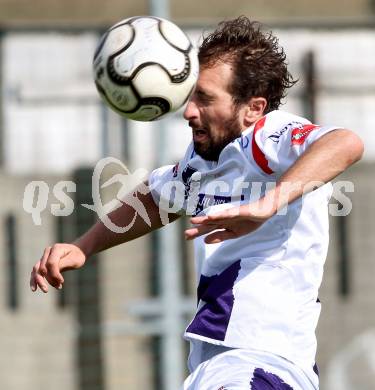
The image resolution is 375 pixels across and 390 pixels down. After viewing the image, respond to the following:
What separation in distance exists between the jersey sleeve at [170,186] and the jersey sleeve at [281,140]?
17.0 inches

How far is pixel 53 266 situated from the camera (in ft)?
15.0

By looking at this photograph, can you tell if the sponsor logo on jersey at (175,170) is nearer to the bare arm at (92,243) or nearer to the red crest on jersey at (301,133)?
the bare arm at (92,243)

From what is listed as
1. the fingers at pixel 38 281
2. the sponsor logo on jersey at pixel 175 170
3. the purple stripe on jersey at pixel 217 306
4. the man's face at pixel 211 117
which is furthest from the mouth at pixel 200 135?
the fingers at pixel 38 281

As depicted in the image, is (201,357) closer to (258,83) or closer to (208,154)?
(208,154)

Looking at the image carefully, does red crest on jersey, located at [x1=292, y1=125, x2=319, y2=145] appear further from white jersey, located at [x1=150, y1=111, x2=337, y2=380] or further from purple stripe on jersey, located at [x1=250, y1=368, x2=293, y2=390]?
purple stripe on jersey, located at [x1=250, y1=368, x2=293, y2=390]

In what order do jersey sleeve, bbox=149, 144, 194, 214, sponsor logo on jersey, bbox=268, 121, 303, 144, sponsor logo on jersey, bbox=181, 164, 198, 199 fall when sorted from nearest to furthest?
sponsor logo on jersey, bbox=268, 121, 303, 144 → sponsor logo on jersey, bbox=181, 164, 198, 199 → jersey sleeve, bbox=149, 144, 194, 214

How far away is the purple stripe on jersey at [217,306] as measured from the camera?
448cm

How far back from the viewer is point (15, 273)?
28.0ft

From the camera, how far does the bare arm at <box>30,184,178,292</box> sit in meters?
4.59

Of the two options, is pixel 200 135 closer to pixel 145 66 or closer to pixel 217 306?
pixel 145 66

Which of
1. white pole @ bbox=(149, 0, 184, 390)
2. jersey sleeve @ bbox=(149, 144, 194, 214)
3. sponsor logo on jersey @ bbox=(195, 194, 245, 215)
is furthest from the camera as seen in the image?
white pole @ bbox=(149, 0, 184, 390)

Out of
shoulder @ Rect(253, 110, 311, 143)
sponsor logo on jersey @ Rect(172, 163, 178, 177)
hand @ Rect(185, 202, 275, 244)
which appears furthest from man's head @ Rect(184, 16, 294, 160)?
hand @ Rect(185, 202, 275, 244)

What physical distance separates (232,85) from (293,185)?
0.91 meters

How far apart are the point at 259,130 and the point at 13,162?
18.8 ft
